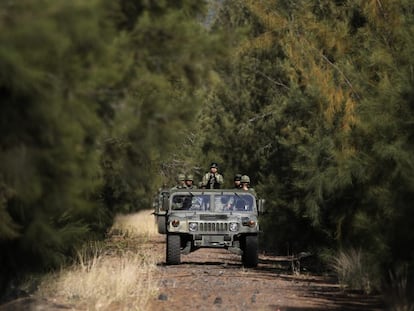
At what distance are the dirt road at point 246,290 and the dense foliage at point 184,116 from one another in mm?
843

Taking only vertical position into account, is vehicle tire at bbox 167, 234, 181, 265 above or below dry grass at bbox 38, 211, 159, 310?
above

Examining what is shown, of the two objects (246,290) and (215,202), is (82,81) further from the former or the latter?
(215,202)

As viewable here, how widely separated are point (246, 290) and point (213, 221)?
4.91 metres

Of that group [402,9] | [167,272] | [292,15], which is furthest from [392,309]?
[292,15]

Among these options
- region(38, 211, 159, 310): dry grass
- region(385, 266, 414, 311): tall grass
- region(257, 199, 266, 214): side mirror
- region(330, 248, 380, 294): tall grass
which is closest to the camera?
region(385, 266, 414, 311): tall grass

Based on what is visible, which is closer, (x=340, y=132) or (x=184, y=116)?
(x=184, y=116)

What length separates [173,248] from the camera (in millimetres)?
20359

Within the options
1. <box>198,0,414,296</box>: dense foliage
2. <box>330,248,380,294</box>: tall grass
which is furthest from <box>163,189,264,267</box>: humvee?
<box>330,248,380,294</box>: tall grass

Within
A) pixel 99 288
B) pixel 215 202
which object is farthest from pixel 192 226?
pixel 99 288

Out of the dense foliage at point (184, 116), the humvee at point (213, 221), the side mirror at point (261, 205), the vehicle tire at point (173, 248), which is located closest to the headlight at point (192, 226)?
the humvee at point (213, 221)

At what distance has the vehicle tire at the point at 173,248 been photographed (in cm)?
2029

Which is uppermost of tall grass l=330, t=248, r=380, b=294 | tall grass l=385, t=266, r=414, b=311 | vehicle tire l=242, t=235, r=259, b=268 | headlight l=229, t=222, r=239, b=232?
headlight l=229, t=222, r=239, b=232

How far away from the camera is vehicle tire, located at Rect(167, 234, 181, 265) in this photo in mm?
20294

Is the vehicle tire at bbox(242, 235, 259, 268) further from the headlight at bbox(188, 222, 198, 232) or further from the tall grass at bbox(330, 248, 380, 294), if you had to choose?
the tall grass at bbox(330, 248, 380, 294)
